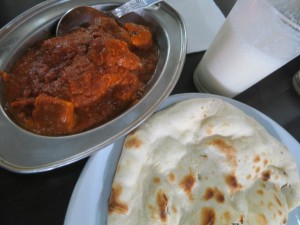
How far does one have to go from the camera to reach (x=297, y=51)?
0.95 m

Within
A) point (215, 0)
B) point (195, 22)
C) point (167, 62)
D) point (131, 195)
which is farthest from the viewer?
point (215, 0)

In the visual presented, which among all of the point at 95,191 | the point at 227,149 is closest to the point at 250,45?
the point at 227,149

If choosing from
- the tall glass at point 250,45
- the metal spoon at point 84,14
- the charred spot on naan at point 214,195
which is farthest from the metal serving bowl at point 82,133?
the charred spot on naan at point 214,195

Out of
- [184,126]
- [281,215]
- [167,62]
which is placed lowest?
[281,215]

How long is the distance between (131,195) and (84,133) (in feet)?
0.78

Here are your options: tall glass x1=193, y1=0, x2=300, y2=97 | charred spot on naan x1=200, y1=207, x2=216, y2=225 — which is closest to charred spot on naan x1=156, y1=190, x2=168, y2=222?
charred spot on naan x1=200, y1=207, x2=216, y2=225

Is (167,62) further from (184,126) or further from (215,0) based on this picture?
(215,0)

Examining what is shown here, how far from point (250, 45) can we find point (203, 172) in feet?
1.46

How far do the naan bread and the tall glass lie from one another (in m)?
0.16

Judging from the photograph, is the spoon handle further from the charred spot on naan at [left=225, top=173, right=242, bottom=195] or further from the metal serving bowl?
the charred spot on naan at [left=225, top=173, right=242, bottom=195]

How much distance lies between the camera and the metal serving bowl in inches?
32.9

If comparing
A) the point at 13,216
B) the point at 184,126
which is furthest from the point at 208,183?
the point at 13,216

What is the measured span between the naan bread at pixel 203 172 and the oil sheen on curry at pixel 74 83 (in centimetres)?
16

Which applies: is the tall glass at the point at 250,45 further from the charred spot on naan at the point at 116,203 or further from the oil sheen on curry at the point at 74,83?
the charred spot on naan at the point at 116,203
